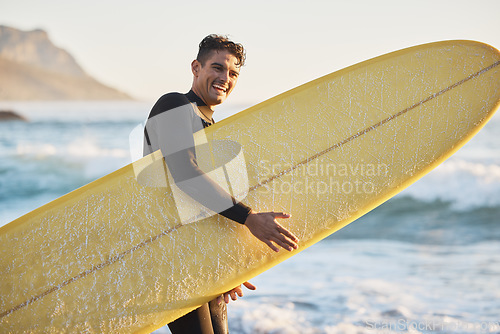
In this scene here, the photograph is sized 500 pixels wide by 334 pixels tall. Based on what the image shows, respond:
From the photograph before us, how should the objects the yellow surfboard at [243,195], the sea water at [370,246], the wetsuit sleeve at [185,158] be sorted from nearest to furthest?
the wetsuit sleeve at [185,158], the yellow surfboard at [243,195], the sea water at [370,246]

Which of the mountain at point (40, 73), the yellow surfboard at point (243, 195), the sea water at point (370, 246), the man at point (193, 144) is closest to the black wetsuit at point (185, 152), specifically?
the man at point (193, 144)

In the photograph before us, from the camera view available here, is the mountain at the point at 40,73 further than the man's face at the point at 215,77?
Yes

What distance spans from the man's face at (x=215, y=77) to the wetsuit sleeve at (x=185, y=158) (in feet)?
0.42

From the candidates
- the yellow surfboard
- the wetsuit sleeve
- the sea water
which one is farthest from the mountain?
the wetsuit sleeve

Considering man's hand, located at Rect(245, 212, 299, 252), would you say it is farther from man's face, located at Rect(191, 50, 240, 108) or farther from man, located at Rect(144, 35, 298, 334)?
man's face, located at Rect(191, 50, 240, 108)

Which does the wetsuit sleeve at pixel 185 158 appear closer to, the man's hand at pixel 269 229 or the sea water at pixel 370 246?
the man's hand at pixel 269 229

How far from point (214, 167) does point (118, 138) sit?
924 cm

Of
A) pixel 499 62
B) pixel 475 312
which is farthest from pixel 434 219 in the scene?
pixel 499 62

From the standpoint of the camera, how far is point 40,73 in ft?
50.8

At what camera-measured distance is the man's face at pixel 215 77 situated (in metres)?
1.47

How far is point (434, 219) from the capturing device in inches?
264

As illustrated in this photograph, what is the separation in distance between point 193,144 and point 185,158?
5 centimetres

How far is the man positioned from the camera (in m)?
1.31

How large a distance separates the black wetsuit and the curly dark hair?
0.55 feet
